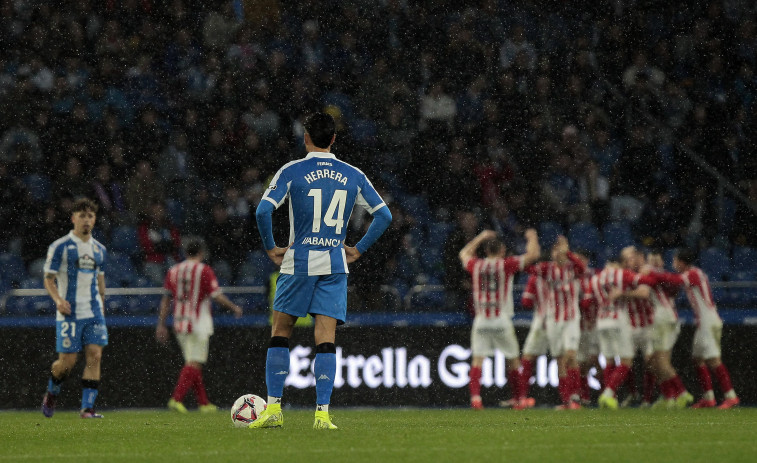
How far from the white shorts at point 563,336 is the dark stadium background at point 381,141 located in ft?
3.91

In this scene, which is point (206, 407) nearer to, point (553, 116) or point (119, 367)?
point (119, 367)

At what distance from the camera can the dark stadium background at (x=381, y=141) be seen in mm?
14211

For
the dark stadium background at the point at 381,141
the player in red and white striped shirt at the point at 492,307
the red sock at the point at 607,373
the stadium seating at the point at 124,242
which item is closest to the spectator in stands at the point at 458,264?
the dark stadium background at the point at 381,141

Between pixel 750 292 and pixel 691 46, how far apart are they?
15.6 ft

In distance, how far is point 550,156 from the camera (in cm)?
1645

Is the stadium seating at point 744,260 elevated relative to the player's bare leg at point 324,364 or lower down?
elevated

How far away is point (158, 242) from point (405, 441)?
8708mm

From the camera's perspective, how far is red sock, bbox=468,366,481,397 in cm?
1323

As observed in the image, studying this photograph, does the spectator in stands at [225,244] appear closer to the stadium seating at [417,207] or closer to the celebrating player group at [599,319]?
the stadium seating at [417,207]

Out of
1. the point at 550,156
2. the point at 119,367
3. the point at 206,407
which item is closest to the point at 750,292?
the point at 550,156

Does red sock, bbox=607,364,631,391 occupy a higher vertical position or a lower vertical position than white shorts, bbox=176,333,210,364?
lower

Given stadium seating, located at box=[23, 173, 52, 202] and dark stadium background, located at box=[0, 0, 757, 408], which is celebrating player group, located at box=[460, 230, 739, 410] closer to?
dark stadium background, located at box=[0, 0, 757, 408]

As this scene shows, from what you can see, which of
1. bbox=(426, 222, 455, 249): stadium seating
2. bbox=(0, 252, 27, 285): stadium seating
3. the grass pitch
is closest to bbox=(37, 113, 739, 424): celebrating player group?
bbox=(426, 222, 455, 249): stadium seating

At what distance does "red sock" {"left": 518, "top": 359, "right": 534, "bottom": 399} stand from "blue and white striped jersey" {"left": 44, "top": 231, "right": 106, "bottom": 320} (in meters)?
5.07
